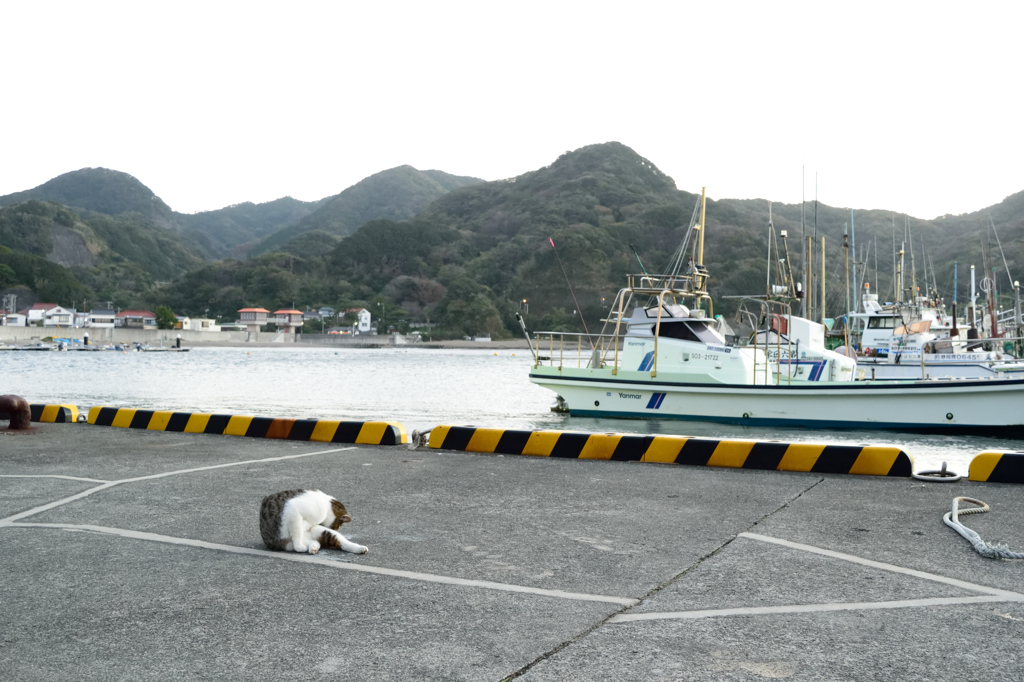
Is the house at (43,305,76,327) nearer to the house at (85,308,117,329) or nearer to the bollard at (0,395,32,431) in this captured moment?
the house at (85,308,117,329)

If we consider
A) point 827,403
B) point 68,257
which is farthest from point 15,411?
point 68,257

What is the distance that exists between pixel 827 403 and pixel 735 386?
190cm

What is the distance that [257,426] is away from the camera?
353 inches

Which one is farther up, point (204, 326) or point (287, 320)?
point (287, 320)

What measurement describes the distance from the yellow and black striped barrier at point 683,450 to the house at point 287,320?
129m

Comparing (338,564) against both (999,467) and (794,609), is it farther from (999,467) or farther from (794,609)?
(999,467)

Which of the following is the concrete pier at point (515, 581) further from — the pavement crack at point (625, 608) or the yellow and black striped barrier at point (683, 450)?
the yellow and black striped barrier at point (683, 450)

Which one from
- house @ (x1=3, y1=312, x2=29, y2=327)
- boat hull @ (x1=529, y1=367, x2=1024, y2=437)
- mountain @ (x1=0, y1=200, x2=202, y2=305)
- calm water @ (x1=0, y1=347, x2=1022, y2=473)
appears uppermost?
mountain @ (x1=0, y1=200, x2=202, y2=305)

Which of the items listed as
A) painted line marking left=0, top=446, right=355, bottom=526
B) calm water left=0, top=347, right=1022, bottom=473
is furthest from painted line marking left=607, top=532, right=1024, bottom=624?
calm water left=0, top=347, right=1022, bottom=473

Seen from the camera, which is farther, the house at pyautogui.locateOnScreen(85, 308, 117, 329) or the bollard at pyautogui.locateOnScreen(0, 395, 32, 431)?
the house at pyautogui.locateOnScreen(85, 308, 117, 329)

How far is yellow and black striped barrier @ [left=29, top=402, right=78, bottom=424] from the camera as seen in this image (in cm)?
995

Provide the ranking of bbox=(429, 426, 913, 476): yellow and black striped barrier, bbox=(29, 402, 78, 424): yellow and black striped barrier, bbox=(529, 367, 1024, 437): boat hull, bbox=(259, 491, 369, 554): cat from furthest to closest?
bbox=(529, 367, 1024, 437): boat hull, bbox=(29, 402, 78, 424): yellow and black striped barrier, bbox=(429, 426, 913, 476): yellow and black striped barrier, bbox=(259, 491, 369, 554): cat

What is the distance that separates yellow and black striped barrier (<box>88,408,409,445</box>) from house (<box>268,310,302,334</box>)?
127 m

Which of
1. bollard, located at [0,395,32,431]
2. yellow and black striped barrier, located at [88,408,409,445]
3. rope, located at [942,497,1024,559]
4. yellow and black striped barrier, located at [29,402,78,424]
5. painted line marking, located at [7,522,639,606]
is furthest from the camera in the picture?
yellow and black striped barrier, located at [29,402,78,424]
